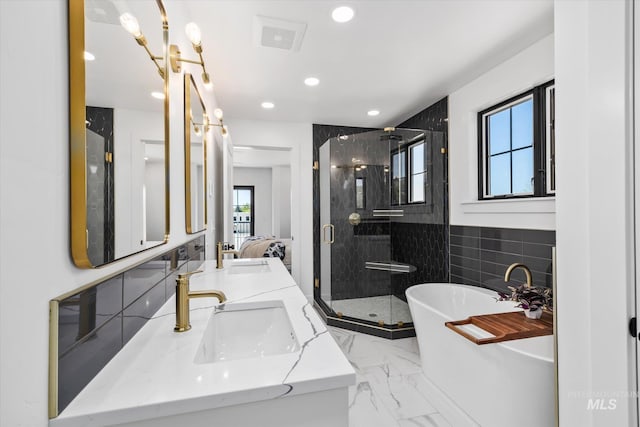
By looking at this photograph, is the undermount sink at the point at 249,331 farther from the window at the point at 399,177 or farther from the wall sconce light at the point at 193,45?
the window at the point at 399,177

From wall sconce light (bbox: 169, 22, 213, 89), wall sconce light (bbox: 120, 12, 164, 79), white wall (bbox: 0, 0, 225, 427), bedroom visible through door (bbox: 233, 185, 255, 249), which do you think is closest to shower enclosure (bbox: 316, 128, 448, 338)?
wall sconce light (bbox: 169, 22, 213, 89)

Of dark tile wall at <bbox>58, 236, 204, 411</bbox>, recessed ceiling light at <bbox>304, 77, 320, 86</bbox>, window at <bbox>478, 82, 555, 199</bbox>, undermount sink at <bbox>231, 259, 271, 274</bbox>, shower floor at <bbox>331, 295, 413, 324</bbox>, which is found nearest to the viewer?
dark tile wall at <bbox>58, 236, 204, 411</bbox>

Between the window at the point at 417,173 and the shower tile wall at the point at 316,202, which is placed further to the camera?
the shower tile wall at the point at 316,202

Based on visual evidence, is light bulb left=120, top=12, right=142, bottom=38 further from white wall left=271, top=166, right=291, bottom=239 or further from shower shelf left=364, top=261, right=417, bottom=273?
white wall left=271, top=166, right=291, bottom=239

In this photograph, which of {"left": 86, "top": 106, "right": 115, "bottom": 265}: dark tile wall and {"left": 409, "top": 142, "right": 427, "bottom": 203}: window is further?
{"left": 409, "top": 142, "right": 427, "bottom": 203}: window

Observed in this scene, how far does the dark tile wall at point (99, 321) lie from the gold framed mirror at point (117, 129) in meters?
0.07

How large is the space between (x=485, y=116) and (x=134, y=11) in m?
2.80

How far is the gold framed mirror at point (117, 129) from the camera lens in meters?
0.61

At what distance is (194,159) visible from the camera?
5.97ft

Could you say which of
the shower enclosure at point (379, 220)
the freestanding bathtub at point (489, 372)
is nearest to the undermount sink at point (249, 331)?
the freestanding bathtub at point (489, 372)

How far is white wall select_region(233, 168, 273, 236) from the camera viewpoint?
726 cm

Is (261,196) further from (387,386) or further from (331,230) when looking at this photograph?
(387,386)

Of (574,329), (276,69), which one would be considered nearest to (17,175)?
(574,329)

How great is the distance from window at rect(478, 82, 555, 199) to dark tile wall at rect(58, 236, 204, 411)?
257cm
